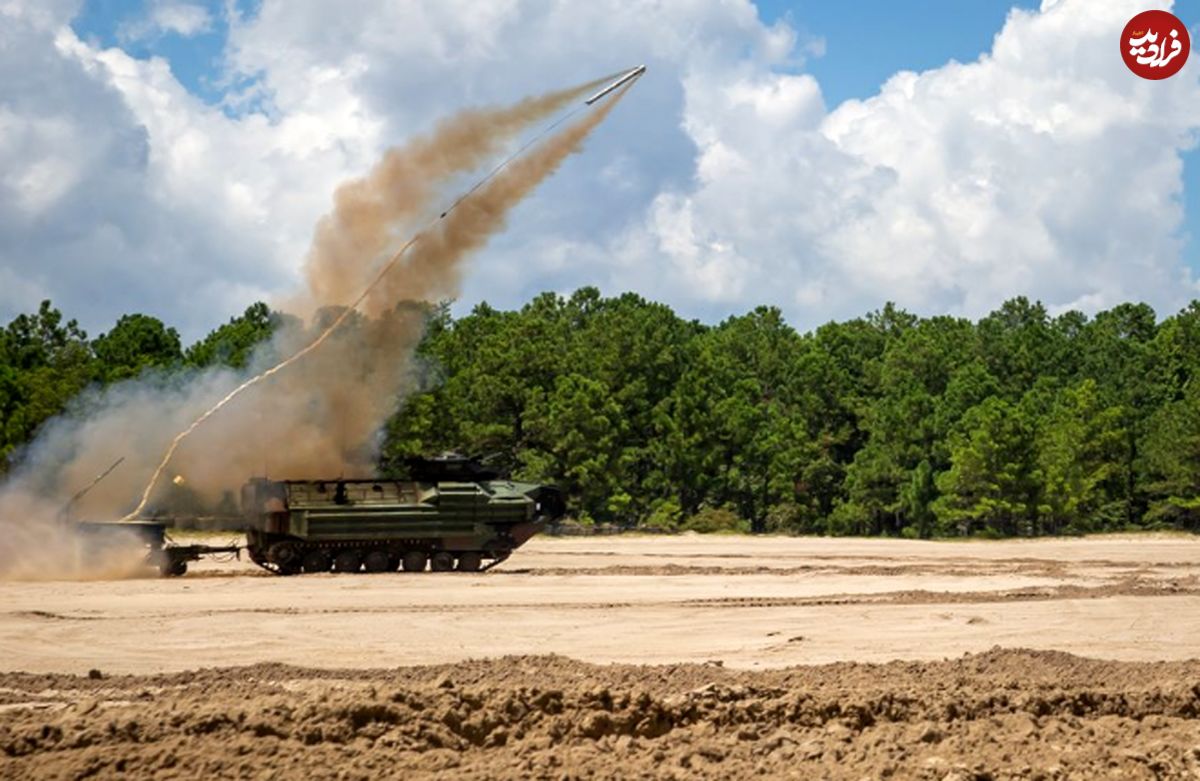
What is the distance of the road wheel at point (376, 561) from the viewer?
3712 centimetres

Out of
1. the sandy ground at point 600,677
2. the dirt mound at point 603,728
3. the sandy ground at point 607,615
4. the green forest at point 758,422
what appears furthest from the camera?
the green forest at point 758,422

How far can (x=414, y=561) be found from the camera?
123 feet

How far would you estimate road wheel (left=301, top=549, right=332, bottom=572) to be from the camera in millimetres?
36844

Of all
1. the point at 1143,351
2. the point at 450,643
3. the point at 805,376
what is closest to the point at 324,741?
the point at 450,643

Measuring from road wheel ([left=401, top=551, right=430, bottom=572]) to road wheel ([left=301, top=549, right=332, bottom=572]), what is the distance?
5.79 ft

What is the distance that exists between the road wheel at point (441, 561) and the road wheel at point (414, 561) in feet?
0.85

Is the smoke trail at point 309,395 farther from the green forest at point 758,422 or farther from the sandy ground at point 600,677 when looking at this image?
the green forest at point 758,422

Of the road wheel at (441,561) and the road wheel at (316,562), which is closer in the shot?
the road wheel at (316,562)

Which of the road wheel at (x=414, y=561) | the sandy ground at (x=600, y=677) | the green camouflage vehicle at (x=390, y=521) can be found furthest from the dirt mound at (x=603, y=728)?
the road wheel at (x=414, y=561)

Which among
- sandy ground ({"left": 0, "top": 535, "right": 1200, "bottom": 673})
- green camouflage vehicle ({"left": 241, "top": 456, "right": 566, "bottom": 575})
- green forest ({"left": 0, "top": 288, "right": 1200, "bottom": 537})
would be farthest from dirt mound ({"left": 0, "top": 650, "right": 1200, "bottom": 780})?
green forest ({"left": 0, "top": 288, "right": 1200, "bottom": 537})

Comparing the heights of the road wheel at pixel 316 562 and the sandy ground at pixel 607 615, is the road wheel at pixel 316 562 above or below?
above

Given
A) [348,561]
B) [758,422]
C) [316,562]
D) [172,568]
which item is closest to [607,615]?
[348,561]

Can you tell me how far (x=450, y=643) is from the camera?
904 inches

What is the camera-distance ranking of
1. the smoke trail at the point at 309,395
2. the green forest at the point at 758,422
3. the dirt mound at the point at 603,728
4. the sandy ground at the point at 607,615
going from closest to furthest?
the dirt mound at the point at 603,728 → the sandy ground at the point at 607,615 → the smoke trail at the point at 309,395 → the green forest at the point at 758,422
